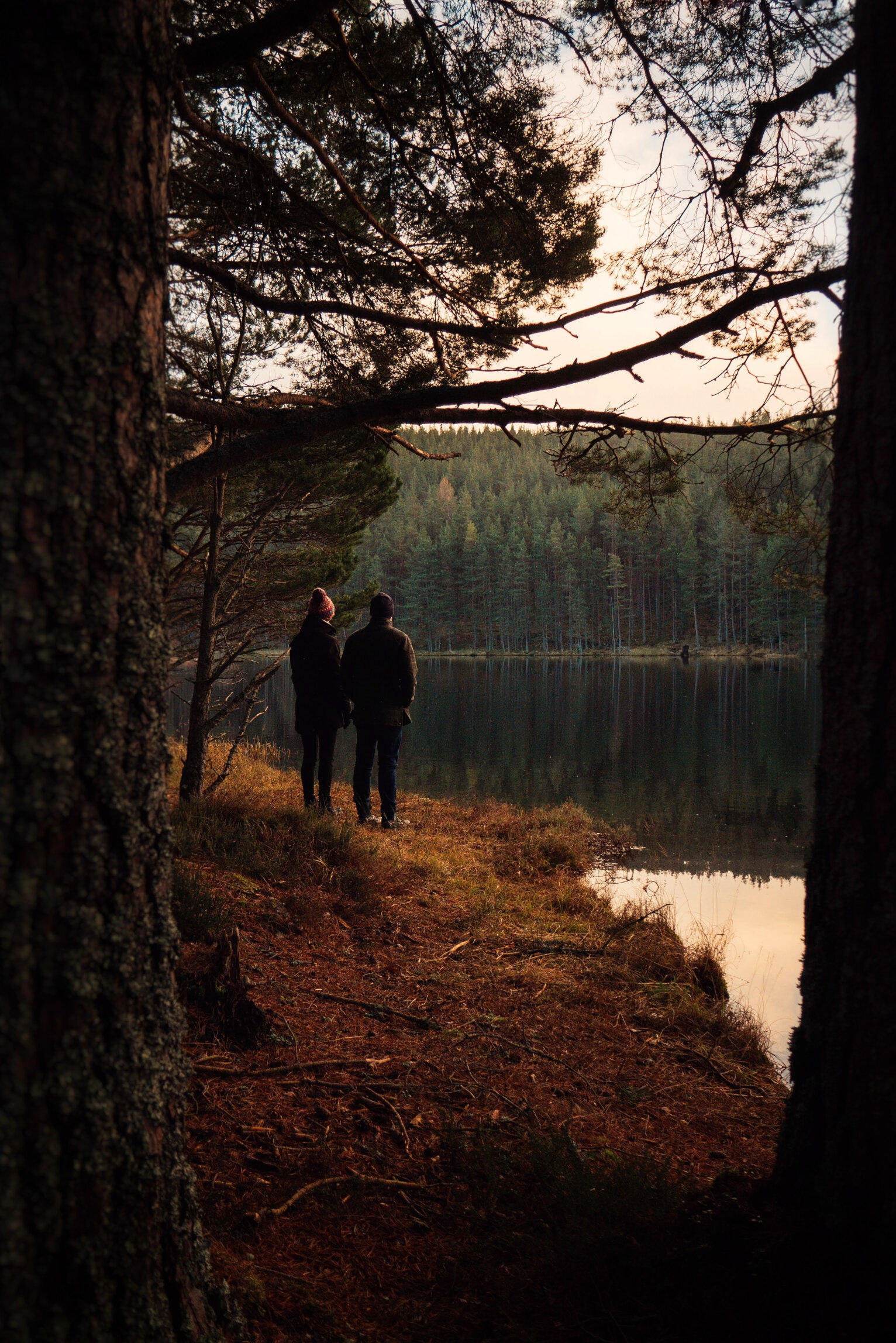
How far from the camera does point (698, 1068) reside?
3814 mm

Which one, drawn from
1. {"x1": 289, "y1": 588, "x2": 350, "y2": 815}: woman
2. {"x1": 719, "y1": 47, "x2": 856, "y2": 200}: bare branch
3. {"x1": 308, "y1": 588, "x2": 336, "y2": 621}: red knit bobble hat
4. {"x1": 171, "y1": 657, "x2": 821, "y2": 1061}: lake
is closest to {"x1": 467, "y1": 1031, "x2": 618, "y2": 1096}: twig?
{"x1": 171, "y1": 657, "x2": 821, "y2": 1061}: lake

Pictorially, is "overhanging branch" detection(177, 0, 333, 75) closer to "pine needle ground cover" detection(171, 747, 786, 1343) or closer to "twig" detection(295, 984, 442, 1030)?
"pine needle ground cover" detection(171, 747, 786, 1343)

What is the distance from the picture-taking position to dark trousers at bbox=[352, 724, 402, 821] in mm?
7566

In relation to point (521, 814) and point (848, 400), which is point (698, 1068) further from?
point (521, 814)

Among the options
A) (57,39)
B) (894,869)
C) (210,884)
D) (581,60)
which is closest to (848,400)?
(894,869)

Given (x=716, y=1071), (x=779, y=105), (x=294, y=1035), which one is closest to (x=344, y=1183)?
(x=294, y=1035)

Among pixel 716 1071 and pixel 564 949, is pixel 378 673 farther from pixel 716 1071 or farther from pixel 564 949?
pixel 716 1071

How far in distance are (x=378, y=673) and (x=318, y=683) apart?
553mm

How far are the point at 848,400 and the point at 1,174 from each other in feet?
5.28

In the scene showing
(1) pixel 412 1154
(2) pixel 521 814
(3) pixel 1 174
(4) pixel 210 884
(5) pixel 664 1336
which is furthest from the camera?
(2) pixel 521 814

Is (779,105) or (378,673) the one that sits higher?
(779,105)

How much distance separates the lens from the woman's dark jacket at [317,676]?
731 centimetres

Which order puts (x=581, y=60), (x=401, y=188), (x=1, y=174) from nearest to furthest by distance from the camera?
(x=1, y=174)
(x=581, y=60)
(x=401, y=188)

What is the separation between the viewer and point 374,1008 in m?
3.68
